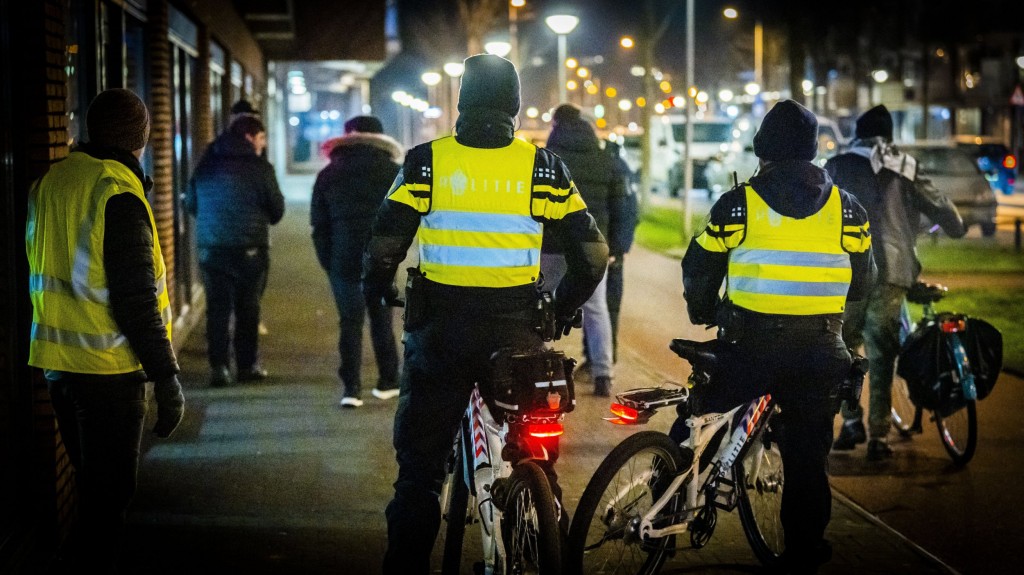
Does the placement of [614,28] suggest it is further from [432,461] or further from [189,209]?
[432,461]

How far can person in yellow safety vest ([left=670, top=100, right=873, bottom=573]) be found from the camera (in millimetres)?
4820

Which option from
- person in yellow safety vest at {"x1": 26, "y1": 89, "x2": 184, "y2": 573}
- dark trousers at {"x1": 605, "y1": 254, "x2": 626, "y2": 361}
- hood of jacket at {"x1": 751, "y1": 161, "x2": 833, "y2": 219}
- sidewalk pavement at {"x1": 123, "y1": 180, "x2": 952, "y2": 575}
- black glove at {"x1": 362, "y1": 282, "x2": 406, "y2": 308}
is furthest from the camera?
dark trousers at {"x1": 605, "y1": 254, "x2": 626, "y2": 361}

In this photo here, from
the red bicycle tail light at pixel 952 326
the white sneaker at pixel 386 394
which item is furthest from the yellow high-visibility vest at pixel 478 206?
the white sneaker at pixel 386 394

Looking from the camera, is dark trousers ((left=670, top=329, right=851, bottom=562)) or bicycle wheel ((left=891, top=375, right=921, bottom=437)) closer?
dark trousers ((left=670, top=329, right=851, bottom=562))

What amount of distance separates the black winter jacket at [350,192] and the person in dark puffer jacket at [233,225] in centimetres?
86

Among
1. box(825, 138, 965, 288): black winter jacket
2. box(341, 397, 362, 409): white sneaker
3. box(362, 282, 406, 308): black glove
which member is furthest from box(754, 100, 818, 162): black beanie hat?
box(341, 397, 362, 409): white sneaker

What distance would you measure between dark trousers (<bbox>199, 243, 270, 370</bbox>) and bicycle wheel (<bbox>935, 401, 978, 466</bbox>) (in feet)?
15.2

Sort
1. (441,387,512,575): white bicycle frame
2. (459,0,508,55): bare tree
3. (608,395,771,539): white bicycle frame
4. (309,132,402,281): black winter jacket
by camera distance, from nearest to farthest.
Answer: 1. (441,387,512,575): white bicycle frame
2. (608,395,771,539): white bicycle frame
3. (309,132,402,281): black winter jacket
4. (459,0,508,55): bare tree

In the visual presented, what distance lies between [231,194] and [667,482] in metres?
4.86

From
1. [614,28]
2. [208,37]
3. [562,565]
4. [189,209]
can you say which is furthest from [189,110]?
[614,28]

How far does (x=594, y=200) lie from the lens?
8.50 meters

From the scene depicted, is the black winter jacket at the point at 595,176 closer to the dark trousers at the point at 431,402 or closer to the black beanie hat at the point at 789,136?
the black beanie hat at the point at 789,136

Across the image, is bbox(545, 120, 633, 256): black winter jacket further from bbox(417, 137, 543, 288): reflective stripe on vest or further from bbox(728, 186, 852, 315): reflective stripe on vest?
bbox(417, 137, 543, 288): reflective stripe on vest

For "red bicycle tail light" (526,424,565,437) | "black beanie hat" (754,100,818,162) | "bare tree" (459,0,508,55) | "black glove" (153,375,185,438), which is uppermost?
"bare tree" (459,0,508,55)
